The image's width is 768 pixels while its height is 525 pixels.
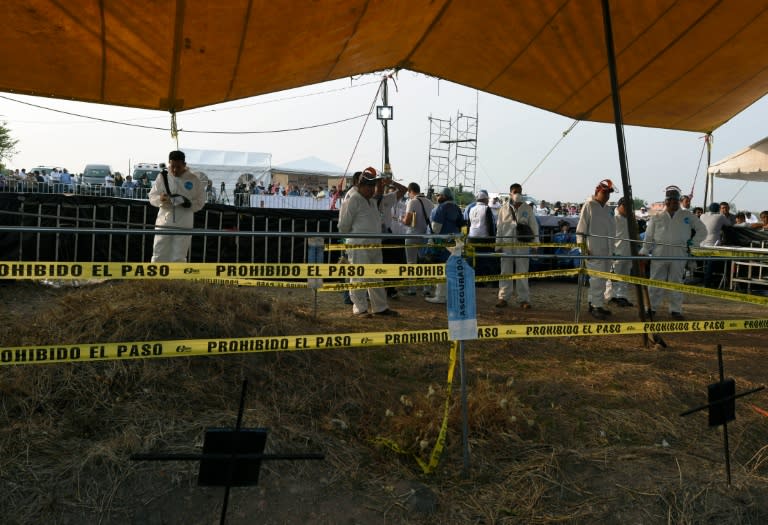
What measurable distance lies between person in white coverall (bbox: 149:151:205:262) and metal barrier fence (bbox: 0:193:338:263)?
1279 mm

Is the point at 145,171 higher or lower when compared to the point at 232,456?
higher

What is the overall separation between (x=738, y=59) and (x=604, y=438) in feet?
21.4

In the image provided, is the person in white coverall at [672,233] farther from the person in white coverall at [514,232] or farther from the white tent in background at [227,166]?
the white tent in background at [227,166]

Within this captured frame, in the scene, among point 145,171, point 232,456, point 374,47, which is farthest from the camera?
point 145,171

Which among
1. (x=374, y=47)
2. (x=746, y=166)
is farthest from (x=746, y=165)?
(x=374, y=47)

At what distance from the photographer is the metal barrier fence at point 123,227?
955 cm

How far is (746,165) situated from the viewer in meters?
11.8

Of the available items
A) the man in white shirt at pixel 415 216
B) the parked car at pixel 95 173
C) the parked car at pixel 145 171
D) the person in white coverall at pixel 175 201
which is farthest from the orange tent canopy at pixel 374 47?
the parked car at pixel 95 173

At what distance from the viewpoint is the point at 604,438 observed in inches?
152

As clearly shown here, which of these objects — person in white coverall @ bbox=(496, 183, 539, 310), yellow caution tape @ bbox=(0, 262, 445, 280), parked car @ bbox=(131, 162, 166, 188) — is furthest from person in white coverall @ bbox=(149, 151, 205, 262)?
parked car @ bbox=(131, 162, 166, 188)

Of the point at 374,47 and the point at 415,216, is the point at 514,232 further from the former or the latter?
the point at 374,47

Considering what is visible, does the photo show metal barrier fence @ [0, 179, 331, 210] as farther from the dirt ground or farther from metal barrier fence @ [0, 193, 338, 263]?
the dirt ground

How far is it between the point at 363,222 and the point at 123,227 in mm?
5533

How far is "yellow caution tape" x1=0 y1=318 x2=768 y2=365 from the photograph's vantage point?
282cm
